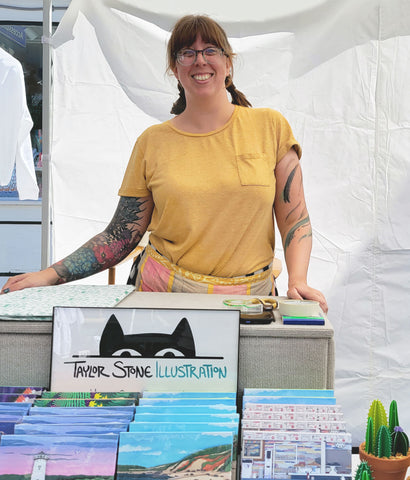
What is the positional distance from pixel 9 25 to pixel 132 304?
272cm

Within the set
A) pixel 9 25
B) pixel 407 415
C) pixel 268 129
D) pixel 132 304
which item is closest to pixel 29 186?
pixel 9 25

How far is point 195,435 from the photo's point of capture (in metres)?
0.63

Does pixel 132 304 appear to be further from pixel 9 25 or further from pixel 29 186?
pixel 9 25

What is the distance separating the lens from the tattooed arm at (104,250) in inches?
46.2

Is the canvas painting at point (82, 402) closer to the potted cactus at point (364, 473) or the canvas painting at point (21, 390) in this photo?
the canvas painting at point (21, 390)

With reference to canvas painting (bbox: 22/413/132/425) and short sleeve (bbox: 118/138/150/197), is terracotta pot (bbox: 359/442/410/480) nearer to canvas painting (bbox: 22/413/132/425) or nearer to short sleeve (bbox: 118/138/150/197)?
canvas painting (bbox: 22/413/132/425)

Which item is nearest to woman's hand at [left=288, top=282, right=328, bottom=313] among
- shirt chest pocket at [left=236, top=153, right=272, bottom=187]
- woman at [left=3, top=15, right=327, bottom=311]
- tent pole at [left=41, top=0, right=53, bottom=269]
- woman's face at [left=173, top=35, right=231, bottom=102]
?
woman at [left=3, top=15, right=327, bottom=311]

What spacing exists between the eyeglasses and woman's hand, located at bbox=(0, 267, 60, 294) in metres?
0.55

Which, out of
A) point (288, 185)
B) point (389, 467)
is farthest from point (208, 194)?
point (389, 467)

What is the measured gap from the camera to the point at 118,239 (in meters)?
1.33

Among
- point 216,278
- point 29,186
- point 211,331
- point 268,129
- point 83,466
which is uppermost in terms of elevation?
point 29,186

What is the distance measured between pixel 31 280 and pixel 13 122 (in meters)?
1.72

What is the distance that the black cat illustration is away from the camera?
0.79m

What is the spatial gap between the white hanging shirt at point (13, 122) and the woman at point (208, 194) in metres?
1.51
